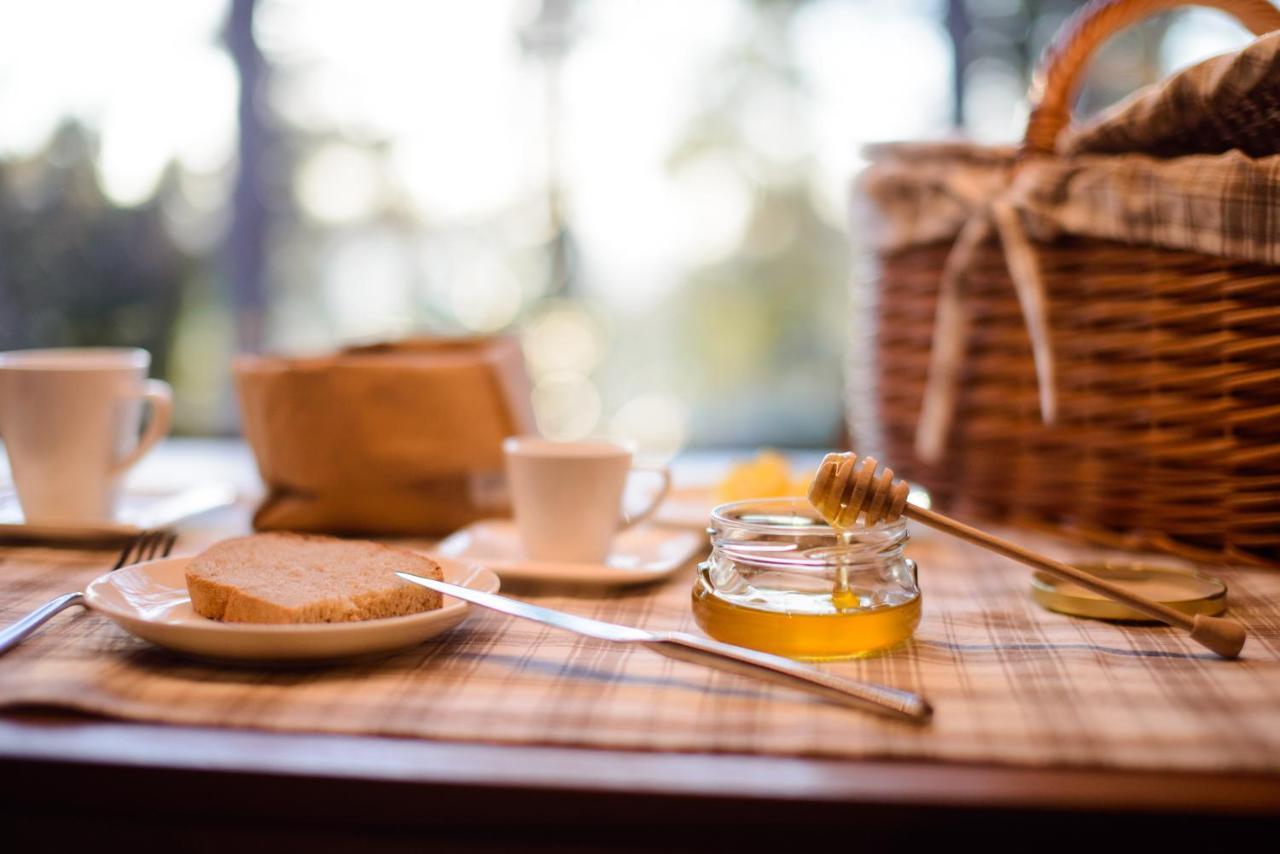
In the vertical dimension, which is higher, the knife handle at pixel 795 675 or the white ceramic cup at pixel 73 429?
the white ceramic cup at pixel 73 429

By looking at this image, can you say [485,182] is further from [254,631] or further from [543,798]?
[543,798]

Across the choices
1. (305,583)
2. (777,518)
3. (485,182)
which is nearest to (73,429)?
(305,583)

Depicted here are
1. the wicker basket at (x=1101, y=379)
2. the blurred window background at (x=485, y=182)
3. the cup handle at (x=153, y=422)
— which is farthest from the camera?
the blurred window background at (x=485, y=182)

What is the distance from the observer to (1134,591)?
2.26 feet

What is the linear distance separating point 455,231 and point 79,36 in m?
0.94

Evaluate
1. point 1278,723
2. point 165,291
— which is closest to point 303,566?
point 1278,723

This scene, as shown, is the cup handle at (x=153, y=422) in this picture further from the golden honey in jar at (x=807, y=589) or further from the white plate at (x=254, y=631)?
the golden honey in jar at (x=807, y=589)

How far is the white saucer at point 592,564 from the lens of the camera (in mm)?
757

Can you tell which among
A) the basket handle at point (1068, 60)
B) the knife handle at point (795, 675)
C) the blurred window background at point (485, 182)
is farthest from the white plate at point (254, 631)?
the blurred window background at point (485, 182)

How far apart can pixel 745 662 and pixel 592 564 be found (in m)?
0.28

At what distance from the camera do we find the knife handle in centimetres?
49

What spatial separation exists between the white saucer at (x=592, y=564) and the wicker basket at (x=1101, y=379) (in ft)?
0.93

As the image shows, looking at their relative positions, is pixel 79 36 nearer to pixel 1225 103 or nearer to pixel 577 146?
pixel 577 146

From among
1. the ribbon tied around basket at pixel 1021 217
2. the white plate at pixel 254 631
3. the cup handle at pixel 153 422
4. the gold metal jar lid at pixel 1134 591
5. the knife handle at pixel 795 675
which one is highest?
the ribbon tied around basket at pixel 1021 217
